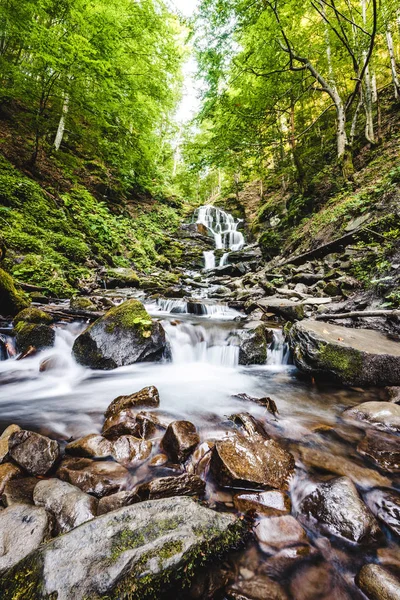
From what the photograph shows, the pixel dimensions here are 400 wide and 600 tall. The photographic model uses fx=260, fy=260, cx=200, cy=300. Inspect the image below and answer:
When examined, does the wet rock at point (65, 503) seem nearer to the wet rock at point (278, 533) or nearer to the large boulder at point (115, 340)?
the wet rock at point (278, 533)

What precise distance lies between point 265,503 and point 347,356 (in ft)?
8.60

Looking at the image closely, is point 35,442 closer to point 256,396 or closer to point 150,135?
point 256,396

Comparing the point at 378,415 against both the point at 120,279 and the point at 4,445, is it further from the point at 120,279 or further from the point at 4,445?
the point at 120,279

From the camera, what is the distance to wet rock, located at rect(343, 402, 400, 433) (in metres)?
2.81

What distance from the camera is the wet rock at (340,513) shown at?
1672 mm

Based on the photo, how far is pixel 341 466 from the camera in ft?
7.75

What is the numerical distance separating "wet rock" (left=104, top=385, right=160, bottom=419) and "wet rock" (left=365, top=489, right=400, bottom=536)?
7.73ft

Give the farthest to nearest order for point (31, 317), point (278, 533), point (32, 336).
Result: point (31, 317) → point (32, 336) → point (278, 533)

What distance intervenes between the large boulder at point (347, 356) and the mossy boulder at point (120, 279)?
7399 mm

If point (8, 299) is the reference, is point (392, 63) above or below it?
above

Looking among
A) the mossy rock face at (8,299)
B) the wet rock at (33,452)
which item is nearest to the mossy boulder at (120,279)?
the mossy rock face at (8,299)

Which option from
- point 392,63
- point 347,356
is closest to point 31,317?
point 347,356

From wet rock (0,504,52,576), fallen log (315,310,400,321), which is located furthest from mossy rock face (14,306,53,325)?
fallen log (315,310,400,321)

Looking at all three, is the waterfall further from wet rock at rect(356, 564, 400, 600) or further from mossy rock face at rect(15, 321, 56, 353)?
wet rock at rect(356, 564, 400, 600)
